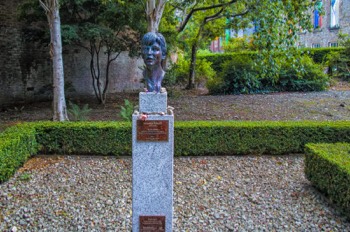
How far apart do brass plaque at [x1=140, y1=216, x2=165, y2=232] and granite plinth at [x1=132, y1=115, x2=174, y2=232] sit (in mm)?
35

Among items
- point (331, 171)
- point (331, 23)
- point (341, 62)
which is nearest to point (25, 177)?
point (331, 171)

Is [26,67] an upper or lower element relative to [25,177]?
upper

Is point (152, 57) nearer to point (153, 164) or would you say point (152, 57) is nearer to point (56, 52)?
point (153, 164)

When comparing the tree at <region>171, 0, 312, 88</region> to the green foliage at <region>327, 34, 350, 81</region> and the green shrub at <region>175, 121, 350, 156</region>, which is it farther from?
the green foliage at <region>327, 34, 350, 81</region>

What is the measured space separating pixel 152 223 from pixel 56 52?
18.3ft

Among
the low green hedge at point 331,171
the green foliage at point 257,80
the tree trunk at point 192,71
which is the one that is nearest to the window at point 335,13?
the green foliage at point 257,80

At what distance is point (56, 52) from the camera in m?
7.84

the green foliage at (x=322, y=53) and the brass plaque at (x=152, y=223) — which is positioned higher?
the green foliage at (x=322, y=53)

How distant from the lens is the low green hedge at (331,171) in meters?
4.31

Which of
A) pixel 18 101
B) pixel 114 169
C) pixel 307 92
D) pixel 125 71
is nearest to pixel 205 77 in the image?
pixel 125 71

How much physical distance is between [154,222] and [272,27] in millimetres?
5994

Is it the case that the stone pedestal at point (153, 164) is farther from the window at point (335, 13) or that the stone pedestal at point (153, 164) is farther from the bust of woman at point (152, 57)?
the window at point (335, 13)

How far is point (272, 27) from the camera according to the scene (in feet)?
26.1

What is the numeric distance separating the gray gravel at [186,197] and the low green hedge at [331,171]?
0.20 meters
